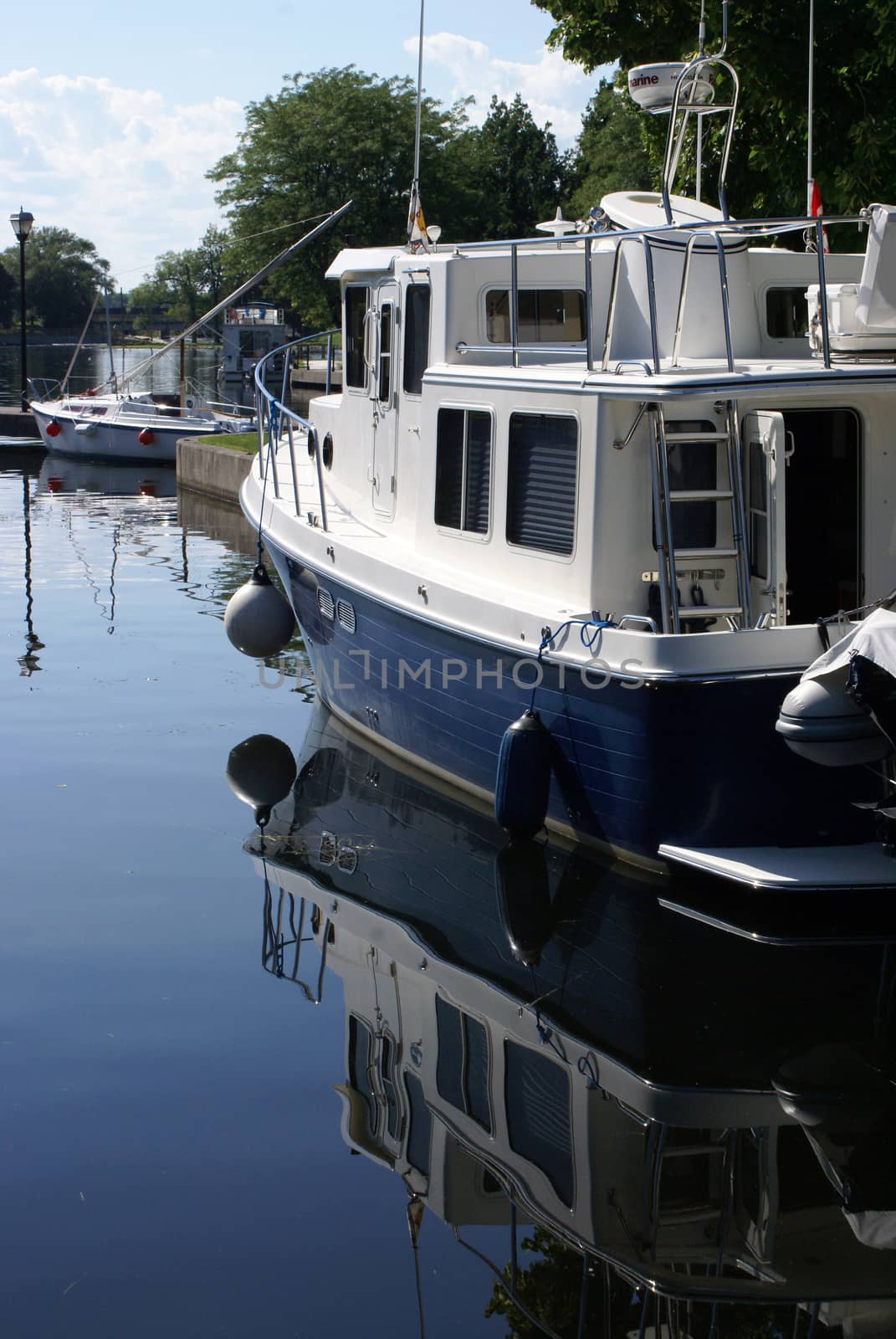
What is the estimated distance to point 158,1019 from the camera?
608 centimetres

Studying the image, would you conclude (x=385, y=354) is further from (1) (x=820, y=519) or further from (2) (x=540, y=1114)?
(2) (x=540, y=1114)

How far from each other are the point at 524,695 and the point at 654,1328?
153 inches

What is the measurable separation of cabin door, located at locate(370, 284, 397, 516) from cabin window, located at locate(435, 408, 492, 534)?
1066 millimetres

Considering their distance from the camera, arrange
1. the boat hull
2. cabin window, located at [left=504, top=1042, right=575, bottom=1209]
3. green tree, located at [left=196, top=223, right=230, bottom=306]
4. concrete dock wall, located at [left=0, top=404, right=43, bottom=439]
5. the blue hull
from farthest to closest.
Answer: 1. green tree, located at [left=196, top=223, right=230, bottom=306]
2. concrete dock wall, located at [left=0, top=404, right=43, bottom=439]
3. the boat hull
4. the blue hull
5. cabin window, located at [left=504, top=1042, right=575, bottom=1209]

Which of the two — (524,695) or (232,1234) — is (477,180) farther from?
(232,1234)

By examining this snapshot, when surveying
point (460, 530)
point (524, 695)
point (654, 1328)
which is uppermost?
point (460, 530)

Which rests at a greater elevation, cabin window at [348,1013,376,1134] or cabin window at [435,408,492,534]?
cabin window at [435,408,492,534]

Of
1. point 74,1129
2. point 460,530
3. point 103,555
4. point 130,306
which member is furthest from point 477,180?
point 130,306

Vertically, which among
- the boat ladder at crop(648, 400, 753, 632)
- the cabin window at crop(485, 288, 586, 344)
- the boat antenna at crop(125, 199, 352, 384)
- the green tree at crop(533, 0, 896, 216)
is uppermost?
the green tree at crop(533, 0, 896, 216)

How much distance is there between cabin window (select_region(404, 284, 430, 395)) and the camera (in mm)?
9047

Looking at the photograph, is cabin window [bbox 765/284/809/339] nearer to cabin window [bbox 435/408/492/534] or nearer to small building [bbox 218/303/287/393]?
cabin window [bbox 435/408/492/534]

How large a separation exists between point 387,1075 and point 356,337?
6.29 meters

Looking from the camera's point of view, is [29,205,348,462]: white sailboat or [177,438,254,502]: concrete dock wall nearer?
[177,438,254,502]: concrete dock wall

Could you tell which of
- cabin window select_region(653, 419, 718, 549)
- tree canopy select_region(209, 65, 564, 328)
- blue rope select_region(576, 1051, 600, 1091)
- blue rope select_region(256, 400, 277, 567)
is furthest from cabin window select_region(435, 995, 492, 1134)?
tree canopy select_region(209, 65, 564, 328)
